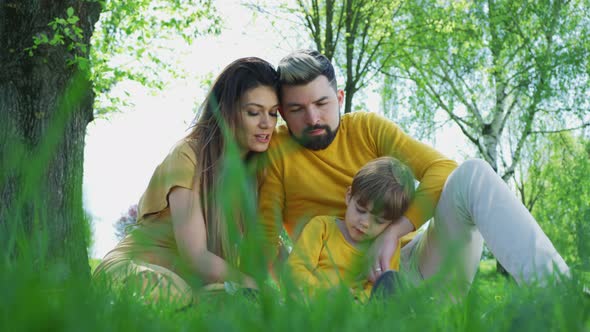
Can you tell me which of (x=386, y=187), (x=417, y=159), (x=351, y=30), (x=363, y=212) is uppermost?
(x=351, y=30)

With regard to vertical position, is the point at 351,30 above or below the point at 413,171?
above

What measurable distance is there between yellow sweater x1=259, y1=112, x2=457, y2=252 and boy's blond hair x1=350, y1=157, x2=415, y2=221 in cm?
30

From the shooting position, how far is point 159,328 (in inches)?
28.9

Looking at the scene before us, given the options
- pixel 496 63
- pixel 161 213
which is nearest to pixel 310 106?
pixel 161 213

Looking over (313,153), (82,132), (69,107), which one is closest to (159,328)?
(69,107)

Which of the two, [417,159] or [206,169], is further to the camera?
[417,159]

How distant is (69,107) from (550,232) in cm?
63

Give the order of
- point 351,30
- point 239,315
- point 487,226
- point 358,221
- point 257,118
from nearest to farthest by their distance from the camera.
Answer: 1. point 239,315
2. point 487,226
3. point 358,221
4. point 257,118
5. point 351,30

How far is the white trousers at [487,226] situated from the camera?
7.66ft

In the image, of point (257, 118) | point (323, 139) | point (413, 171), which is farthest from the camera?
point (323, 139)

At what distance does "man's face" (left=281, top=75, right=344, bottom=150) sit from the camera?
3379 millimetres

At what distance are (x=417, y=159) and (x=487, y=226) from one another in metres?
0.91

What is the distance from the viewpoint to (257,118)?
325 centimetres

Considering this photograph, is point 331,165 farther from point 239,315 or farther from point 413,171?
point 239,315
